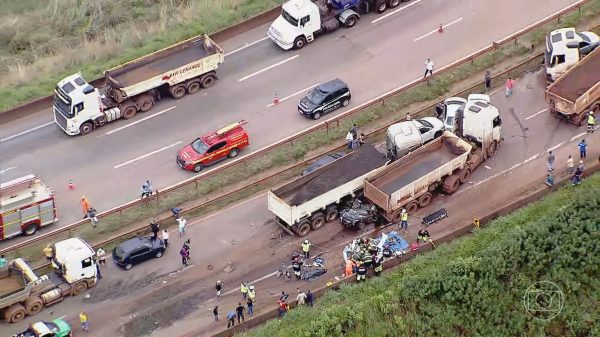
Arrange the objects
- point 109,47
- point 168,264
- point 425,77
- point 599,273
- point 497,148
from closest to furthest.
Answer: point 599,273 → point 168,264 → point 497,148 → point 425,77 → point 109,47

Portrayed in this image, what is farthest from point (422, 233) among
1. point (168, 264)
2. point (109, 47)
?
point (109, 47)

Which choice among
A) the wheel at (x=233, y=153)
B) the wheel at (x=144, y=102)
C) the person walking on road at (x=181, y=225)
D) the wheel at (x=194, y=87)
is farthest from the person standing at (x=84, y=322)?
the wheel at (x=194, y=87)

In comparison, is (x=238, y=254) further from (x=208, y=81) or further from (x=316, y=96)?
(x=208, y=81)

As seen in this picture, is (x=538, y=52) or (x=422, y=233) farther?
(x=538, y=52)

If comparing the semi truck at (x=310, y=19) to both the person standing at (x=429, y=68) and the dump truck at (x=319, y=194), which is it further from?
the dump truck at (x=319, y=194)

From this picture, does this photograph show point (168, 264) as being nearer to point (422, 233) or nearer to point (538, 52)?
point (422, 233)

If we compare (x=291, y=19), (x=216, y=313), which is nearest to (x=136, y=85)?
(x=291, y=19)
